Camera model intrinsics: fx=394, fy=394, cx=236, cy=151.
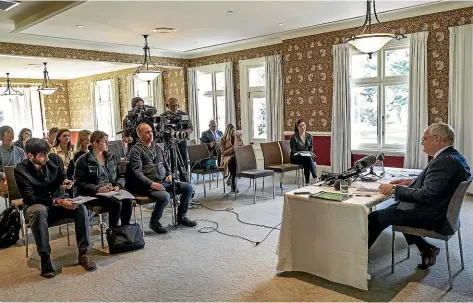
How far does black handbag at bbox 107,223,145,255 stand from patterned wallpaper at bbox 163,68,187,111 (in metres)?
6.29

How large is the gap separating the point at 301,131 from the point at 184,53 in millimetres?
4183

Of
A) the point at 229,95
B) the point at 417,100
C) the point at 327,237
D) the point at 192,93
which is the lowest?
the point at 327,237

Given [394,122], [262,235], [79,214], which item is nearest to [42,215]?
[79,214]

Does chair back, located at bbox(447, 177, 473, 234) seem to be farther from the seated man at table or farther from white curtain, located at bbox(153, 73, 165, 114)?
white curtain, located at bbox(153, 73, 165, 114)

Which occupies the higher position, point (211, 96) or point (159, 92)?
point (159, 92)

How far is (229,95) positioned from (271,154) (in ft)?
9.97

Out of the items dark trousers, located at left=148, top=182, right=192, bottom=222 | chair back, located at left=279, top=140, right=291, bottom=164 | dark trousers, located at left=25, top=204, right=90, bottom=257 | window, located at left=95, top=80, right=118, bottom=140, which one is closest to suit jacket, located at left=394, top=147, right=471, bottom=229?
dark trousers, located at left=148, top=182, right=192, bottom=222

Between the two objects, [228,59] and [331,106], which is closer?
[331,106]

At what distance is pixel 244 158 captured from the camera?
18.9 feet

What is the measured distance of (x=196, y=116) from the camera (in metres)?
9.67

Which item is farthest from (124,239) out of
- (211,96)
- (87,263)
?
(211,96)

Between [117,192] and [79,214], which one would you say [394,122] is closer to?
[117,192]

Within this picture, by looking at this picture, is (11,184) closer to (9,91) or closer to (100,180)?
(100,180)

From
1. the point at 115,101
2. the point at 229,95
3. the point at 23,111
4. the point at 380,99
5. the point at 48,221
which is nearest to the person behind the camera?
the point at 48,221
